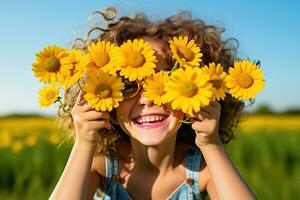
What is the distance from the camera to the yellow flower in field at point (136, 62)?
173cm

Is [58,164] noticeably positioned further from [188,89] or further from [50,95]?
[188,89]

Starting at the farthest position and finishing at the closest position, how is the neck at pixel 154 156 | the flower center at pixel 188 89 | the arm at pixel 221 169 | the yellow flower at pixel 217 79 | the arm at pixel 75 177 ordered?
the neck at pixel 154 156, the arm at pixel 75 177, the arm at pixel 221 169, the yellow flower at pixel 217 79, the flower center at pixel 188 89

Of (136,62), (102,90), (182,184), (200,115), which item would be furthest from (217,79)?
(182,184)

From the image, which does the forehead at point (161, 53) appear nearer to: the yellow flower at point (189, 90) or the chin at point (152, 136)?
the chin at point (152, 136)

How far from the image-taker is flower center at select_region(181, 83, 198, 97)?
160 centimetres

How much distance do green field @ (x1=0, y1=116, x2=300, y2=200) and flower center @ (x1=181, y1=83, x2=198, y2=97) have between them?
9.93ft

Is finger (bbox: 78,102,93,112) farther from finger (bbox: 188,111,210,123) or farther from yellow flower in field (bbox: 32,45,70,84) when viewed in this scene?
finger (bbox: 188,111,210,123)

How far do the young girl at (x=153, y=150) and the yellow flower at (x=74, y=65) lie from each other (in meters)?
0.26

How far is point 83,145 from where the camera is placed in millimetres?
2023

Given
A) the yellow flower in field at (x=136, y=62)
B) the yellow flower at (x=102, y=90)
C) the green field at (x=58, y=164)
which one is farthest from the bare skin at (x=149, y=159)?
the green field at (x=58, y=164)

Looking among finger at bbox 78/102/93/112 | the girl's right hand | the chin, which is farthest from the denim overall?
finger at bbox 78/102/93/112

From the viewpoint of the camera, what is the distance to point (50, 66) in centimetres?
176

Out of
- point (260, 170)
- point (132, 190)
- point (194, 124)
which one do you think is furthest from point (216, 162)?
point (260, 170)

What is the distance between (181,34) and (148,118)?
611mm
